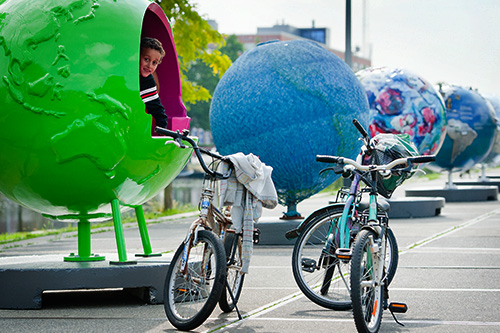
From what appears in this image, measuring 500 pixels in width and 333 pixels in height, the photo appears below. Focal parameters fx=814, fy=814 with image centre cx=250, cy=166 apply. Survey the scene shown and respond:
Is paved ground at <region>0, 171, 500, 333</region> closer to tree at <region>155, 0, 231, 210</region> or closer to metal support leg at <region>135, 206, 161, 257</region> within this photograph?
metal support leg at <region>135, 206, 161, 257</region>

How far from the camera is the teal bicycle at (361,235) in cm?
582

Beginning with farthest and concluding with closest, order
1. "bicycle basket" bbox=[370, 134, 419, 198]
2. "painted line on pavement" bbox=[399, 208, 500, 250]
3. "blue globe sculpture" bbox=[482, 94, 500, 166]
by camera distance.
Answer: "blue globe sculpture" bbox=[482, 94, 500, 166]
"painted line on pavement" bbox=[399, 208, 500, 250]
"bicycle basket" bbox=[370, 134, 419, 198]

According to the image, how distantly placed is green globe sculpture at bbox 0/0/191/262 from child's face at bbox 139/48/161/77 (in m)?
0.37

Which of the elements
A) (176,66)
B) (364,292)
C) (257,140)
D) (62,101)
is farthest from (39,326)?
(257,140)

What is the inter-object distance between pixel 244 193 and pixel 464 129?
51.6 feet

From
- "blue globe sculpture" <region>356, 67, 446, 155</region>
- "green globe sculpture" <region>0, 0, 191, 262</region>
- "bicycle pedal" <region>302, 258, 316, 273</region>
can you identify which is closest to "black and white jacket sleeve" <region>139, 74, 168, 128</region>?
"green globe sculpture" <region>0, 0, 191, 262</region>

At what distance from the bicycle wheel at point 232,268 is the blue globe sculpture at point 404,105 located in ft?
31.3

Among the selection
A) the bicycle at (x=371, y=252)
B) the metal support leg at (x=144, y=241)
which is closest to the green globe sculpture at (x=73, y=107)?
the metal support leg at (x=144, y=241)

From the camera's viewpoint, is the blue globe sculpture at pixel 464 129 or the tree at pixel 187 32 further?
the blue globe sculpture at pixel 464 129

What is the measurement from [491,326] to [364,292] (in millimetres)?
977

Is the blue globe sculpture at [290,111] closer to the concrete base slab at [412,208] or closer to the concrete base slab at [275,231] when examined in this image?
the concrete base slab at [275,231]

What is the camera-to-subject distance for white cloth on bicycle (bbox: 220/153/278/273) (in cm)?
645

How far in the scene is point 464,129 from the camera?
21.2 metres

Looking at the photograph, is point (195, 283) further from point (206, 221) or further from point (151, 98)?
point (151, 98)
